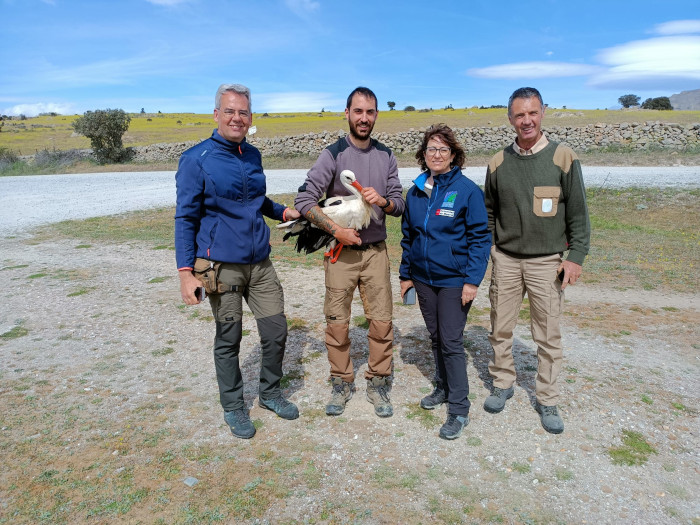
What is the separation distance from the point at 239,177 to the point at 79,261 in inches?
292

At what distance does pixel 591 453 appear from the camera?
3453 mm

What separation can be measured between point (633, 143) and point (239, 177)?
86.7 ft

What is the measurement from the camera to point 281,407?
3.97 m

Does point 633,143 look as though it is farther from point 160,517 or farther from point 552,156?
point 160,517

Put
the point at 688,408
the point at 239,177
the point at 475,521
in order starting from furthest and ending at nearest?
the point at 688,408 → the point at 239,177 → the point at 475,521

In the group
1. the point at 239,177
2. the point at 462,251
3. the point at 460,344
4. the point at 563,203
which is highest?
the point at 239,177

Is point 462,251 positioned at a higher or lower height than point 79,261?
higher

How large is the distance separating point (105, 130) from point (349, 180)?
32787 mm

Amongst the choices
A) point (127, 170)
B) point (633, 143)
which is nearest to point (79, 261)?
point (127, 170)

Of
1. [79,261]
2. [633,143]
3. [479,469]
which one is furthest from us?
[633,143]

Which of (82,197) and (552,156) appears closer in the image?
(552,156)

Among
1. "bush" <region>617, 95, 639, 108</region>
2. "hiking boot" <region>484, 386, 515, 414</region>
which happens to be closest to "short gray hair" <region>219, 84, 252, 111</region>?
"hiking boot" <region>484, 386, 515, 414</region>

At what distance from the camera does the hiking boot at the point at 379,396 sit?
13.0ft

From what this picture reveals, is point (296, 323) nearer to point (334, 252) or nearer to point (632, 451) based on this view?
point (334, 252)
